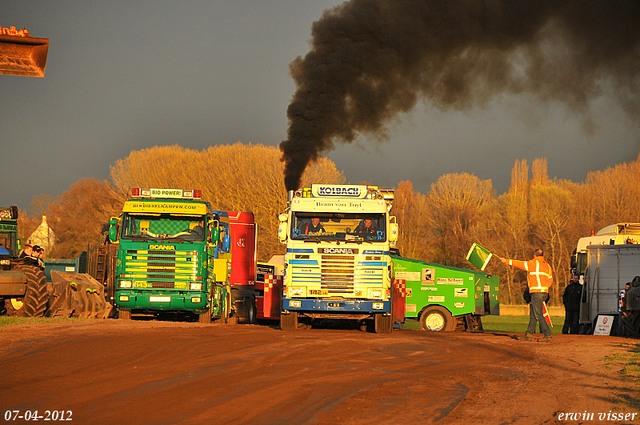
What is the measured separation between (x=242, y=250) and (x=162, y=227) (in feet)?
19.7

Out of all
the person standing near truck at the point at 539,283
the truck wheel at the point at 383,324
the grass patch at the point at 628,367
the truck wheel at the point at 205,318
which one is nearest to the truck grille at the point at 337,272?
the truck wheel at the point at 383,324

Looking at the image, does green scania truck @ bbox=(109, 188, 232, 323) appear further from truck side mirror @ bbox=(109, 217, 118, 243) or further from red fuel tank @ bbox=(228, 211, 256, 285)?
red fuel tank @ bbox=(228, 211, 256, 285)

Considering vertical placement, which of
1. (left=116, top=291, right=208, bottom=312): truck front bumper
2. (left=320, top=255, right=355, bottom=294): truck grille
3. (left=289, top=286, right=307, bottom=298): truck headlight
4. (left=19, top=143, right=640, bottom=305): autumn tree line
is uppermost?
(left=19, top=143, right=640, bottom=305): autumn tree line

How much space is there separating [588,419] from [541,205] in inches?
2309

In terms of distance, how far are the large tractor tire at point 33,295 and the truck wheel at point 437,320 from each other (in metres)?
11.4

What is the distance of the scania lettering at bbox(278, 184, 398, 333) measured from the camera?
17.4m

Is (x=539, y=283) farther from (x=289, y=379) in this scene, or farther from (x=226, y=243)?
(x=226, y=243)

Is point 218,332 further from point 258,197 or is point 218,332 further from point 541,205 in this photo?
point 541,205

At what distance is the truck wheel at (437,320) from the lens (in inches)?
874

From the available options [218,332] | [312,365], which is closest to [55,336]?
[218,332]

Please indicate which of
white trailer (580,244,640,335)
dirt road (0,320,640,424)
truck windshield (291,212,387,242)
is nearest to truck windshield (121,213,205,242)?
truck windshield (291,212,387,242)

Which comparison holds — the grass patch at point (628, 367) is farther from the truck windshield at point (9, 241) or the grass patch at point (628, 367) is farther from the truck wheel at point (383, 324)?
the truck windshield at point (9, 241)

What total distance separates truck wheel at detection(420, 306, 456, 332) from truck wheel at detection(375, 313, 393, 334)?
4.50 m

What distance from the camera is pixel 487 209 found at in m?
67.4
